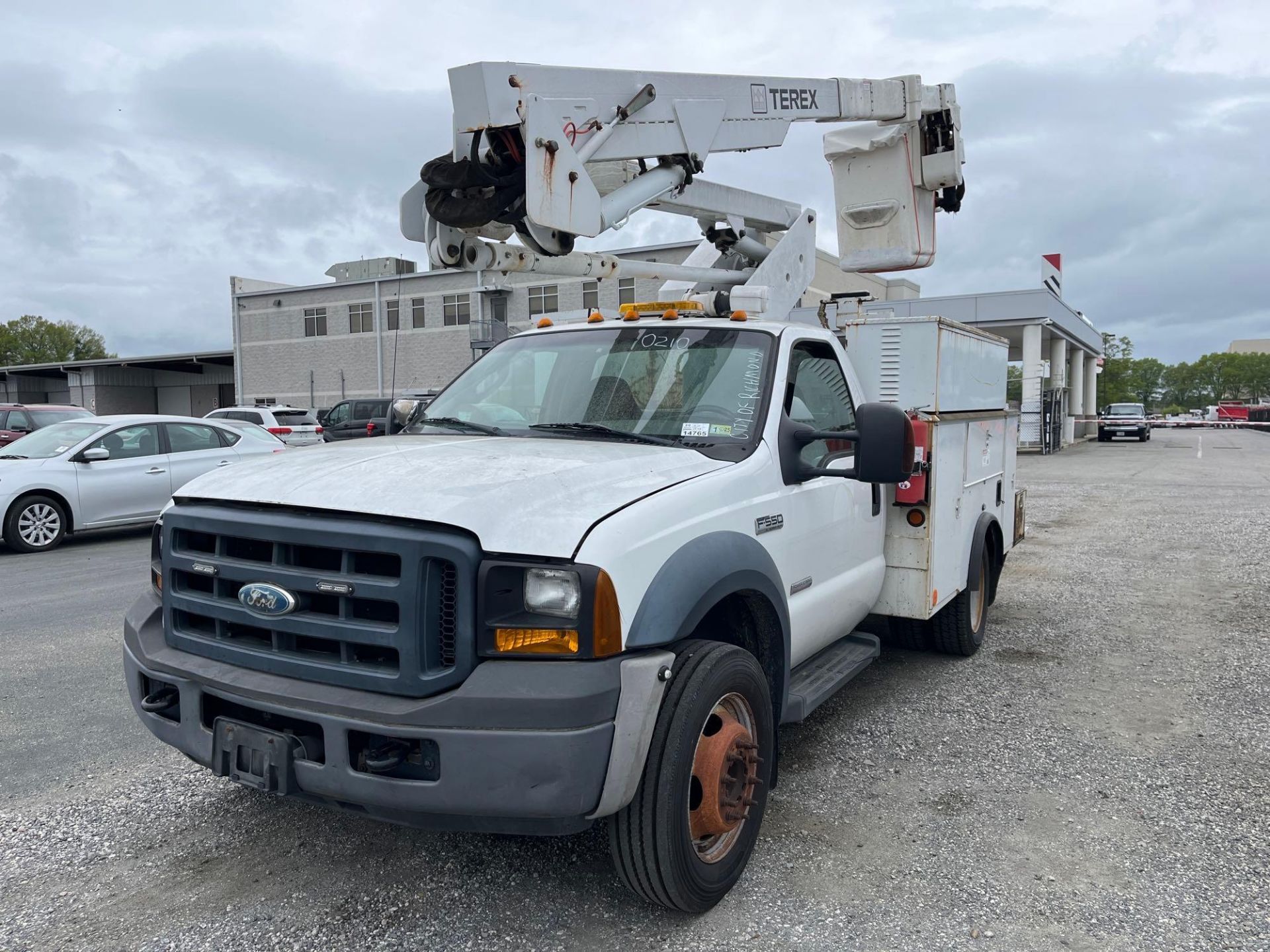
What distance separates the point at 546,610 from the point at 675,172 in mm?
3569

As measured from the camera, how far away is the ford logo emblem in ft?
9.27

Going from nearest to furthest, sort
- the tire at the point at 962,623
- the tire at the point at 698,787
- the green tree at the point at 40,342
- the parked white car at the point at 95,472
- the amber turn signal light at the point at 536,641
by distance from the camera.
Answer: the amber turn signal light at the point at 536,641 → the tire at the point at 698,787 → the tire at the point at 962,623 → the parked white car at the point at 95,472 → the green tree at the point at 40,342

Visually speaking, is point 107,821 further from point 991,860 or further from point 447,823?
point 991,860

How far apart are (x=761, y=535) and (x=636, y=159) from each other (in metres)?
2.74

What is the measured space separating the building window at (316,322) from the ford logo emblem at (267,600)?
52.1 metres

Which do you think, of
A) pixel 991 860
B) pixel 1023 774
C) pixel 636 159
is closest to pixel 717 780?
pixel 991 860

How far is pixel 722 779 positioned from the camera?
306cm

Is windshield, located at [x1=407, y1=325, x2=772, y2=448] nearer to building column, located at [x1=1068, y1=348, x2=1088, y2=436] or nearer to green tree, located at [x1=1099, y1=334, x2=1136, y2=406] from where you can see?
building column, located at [x1=1068, y1=348, x2=1088, y2=436]

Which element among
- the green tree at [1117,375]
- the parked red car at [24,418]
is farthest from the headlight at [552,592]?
the green tree at [1117,375]

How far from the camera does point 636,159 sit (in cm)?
533

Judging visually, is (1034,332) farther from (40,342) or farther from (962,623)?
(40,342)

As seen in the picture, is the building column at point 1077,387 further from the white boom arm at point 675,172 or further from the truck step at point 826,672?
the truck step at point 826,672

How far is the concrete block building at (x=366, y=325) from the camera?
148ft

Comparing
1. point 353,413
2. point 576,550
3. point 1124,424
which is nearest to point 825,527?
point 576,550
